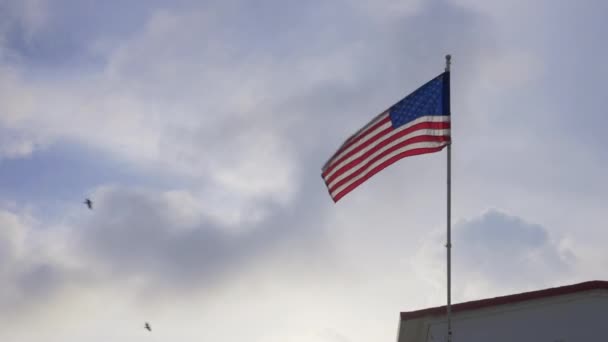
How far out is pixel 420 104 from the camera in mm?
16938

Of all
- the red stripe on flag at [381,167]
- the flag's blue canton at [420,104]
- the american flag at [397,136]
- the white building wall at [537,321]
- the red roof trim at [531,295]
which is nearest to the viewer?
the red stripe on flag at [381,167]

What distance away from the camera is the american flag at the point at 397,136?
54.7 feet

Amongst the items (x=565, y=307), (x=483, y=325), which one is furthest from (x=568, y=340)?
(x=483, y=325)

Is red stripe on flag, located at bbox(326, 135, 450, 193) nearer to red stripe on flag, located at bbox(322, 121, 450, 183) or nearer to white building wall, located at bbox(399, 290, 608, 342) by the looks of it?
red stripe on flag, located at bbox(322, 121, 450, 183)

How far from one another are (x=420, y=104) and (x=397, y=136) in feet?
3.39

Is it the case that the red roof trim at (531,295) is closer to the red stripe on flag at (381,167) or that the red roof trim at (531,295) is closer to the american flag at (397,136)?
the red stripe on flag at (381,167)

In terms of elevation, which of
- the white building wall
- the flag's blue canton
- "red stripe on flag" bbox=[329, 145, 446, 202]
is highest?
the flag's blue canton

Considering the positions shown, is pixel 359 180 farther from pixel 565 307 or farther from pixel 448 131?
pixel 565 307

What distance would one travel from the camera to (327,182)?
17688 mm

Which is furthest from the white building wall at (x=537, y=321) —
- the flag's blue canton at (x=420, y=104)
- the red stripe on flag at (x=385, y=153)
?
the flag's blue canton at (x=420, y=104)

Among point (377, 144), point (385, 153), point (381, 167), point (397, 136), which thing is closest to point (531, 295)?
point (381, 167)

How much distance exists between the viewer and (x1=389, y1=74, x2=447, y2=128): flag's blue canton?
16.8 m

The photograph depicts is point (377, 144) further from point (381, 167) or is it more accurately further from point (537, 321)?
point (537, 321)

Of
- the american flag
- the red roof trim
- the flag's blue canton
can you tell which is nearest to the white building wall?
the red roof trim
